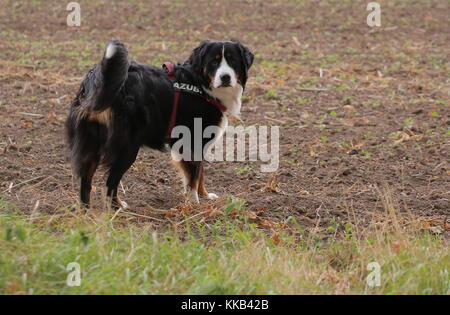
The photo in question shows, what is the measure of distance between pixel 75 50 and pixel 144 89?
23.8 feet

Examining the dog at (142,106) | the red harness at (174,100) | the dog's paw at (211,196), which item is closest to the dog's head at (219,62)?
the dog at (142,106)

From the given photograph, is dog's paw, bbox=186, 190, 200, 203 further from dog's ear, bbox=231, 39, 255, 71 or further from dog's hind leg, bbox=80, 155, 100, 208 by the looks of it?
dog's ear, bbox=231, 39, 255, 71

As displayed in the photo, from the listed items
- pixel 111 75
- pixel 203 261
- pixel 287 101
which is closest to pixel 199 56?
pixel 111 75

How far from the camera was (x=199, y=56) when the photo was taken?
244 inches

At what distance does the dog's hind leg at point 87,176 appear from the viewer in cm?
568

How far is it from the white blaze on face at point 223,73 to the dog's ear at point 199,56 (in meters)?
0.17

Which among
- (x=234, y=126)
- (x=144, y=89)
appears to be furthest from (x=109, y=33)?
(x=144, y=89)

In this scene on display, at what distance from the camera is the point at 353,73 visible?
11.5 metres

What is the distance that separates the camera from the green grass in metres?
4.14

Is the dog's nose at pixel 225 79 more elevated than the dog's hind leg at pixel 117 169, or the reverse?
the dog's nose at pixel 225 79

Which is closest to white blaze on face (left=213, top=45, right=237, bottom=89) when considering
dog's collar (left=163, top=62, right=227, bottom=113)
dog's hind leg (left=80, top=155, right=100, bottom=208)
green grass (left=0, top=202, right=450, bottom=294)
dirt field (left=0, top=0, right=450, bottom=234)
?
dog's collar (left=163, top=62, right=227, bottom=113)

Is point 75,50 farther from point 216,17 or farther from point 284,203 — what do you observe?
point 284,203

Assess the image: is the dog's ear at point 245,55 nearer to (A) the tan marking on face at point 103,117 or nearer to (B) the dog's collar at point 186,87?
(B) the dog's collar at point 186,87

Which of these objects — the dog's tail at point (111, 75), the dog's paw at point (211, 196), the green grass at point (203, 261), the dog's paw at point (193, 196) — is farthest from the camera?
the dog's paw at point (211, 196)
